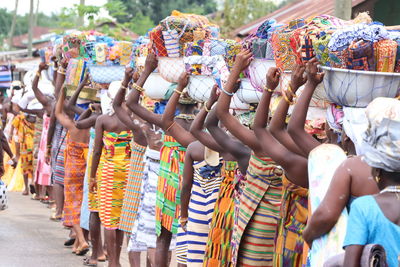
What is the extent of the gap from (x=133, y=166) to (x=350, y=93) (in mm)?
4207

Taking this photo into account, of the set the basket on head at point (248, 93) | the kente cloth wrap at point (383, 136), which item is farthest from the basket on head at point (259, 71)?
the kente cloth wrap at point (383, 136)

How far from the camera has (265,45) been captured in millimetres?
5402

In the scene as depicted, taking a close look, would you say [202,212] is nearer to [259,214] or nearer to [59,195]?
[259,214]

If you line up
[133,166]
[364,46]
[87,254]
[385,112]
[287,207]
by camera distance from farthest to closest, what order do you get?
[87,254] < [133,166] < [287,207] < [364,46] < [385,112]

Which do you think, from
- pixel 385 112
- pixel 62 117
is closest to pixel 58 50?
pixel 62 117

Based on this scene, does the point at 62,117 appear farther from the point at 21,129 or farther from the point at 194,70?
the point at 21,129

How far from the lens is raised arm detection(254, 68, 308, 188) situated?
462 centimetres

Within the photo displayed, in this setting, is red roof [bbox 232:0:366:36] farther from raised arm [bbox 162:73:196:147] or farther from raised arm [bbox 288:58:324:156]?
raised arm [bbox 288:58:324:156]

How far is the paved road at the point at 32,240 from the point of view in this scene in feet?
29.8

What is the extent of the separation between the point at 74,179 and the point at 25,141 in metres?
5.24

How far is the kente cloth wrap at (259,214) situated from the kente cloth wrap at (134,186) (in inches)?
109

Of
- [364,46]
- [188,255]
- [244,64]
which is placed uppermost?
[364,46]

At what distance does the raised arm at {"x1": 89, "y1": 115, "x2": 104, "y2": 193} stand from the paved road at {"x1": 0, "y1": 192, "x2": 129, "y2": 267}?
0.98 meters

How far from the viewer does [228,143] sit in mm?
5793
